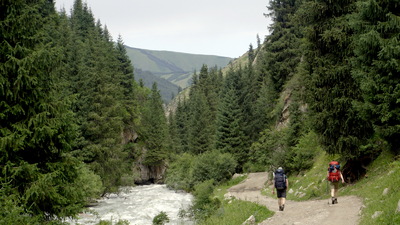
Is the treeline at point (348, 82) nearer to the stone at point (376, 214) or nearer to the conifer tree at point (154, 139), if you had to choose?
the stone at point (376, 214)

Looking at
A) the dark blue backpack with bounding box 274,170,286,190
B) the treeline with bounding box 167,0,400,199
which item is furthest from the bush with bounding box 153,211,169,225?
the treeline with bounding box 167,0,400,199

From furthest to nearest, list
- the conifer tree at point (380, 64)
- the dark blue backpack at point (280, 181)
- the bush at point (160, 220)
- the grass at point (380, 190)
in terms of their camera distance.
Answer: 1. the bush at point (160, 220)
2. the dark blue backpack at point (280, 181)
3. the conifer tree at point (380, 64)
4. the grass at point (380, 190)

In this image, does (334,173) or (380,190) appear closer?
(380,190)

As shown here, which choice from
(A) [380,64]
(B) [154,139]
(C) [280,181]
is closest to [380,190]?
(C) [280,181]

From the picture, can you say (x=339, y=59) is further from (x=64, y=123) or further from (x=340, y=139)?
(x=64, y=123)

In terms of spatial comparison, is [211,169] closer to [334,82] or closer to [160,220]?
[160,220]

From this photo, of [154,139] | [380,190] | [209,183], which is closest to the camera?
[380,190]

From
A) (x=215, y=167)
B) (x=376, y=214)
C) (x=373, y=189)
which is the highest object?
(x=376, y=214)

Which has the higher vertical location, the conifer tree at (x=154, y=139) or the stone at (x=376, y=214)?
the stone at (x=376, y=214)

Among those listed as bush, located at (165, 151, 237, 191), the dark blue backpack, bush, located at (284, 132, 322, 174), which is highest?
the dark blue backpack

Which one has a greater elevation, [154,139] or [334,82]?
[334,82]

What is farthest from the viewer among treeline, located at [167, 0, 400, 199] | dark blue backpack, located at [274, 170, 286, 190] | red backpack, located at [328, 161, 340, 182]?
dark blue backpack, located at [274, 170, 286, 190]

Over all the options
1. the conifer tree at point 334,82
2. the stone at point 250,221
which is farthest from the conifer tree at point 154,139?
the stone at point 250,221

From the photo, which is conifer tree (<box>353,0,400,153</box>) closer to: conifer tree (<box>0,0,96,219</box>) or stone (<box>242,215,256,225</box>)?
stone (<box>242,215,256,225</box>)
